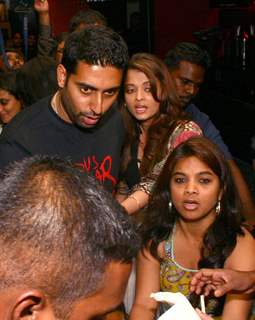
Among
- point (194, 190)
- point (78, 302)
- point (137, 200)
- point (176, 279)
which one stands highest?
point (78, 302)

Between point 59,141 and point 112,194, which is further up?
point 59,141

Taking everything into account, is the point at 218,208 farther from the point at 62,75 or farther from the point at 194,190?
the point at 62,75

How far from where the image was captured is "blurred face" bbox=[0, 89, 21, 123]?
342 centimetres

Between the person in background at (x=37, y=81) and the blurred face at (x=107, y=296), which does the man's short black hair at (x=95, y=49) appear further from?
the blurred face at (x=107, y=296)

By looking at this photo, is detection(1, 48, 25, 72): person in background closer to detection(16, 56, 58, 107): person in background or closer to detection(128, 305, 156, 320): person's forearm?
detection(16, 56, 58, 107): person in background

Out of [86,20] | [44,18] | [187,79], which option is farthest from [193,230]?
[44,18]

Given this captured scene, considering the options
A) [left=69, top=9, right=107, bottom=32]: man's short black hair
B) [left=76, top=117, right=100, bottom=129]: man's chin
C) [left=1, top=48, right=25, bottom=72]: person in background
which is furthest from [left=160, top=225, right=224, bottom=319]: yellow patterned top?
[left=1, top=48, right=25, bottom=72]: person in background

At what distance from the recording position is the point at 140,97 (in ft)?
8.82

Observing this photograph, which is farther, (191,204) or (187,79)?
(187,79)

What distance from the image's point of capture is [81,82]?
7.00 ft

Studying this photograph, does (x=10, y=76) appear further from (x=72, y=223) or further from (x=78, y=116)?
(x=72, y=223)

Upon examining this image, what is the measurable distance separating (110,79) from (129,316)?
0.96 metres

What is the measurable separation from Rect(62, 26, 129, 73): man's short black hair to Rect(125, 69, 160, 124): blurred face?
51 cm

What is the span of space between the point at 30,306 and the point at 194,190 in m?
1.49
